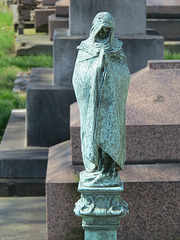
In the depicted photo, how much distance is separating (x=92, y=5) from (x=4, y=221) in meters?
2.59

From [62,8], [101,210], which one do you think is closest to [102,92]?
[101,210]

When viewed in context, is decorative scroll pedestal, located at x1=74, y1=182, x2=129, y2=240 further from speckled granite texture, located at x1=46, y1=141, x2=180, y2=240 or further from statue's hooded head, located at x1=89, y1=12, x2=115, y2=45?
speckled granite texture, located at x1=46, y1=141, x2=180, y2=240

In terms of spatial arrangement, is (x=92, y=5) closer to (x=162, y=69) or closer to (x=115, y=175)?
(x=162, y=69)

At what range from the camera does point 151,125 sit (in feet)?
15.7

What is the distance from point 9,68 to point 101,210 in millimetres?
9617

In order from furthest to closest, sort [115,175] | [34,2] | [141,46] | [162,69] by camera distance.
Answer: [34,2], [141,46], [162,69], [115,175]

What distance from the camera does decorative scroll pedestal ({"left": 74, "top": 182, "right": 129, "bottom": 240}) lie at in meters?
3.29

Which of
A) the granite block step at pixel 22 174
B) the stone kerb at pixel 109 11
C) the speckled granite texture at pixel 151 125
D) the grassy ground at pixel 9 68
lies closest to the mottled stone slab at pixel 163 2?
the grassy ground at pixel 9 68

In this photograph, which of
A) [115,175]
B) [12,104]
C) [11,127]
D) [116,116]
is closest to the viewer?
[116,116]

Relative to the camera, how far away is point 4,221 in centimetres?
547

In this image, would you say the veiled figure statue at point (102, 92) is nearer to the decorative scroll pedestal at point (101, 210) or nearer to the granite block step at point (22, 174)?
the decorative scroll pedestal at point (101, 210)

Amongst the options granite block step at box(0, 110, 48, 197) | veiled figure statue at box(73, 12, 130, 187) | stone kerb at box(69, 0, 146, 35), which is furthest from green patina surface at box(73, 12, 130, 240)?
stone kerb at box(69, 0, 146, 35)

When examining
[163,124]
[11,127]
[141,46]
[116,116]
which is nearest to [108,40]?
[116,116]

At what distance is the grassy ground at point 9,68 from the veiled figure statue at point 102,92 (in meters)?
5.59
